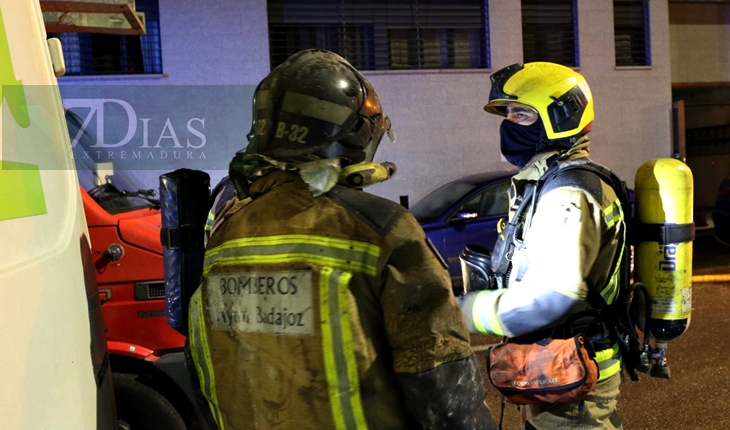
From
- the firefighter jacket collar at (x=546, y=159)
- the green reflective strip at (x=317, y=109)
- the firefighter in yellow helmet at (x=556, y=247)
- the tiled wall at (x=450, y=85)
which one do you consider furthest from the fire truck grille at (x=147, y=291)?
the tiled wall at (x=450, y=85)

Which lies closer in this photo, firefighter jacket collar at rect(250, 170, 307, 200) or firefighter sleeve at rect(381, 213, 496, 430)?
firefighter sleeve at rect(381, 213, 496, 430)

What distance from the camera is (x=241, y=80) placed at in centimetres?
1032

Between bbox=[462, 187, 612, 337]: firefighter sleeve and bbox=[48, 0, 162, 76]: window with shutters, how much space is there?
9204mm

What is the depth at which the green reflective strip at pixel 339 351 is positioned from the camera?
4.50 feet

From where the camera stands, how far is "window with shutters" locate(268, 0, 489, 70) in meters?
10.8

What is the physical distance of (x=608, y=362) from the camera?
2.34 m

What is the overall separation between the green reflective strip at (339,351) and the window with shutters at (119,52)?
9748 millimetres

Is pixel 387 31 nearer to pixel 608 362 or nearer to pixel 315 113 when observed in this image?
pixel 608 362

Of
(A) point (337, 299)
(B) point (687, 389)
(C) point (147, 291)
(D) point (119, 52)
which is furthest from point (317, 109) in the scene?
(D) point (119, 52)

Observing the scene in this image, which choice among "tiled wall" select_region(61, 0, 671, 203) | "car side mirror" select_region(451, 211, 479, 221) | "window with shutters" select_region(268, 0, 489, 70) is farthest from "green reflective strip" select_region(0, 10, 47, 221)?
"window with shutters" select_region(268, 0, 489, 70)

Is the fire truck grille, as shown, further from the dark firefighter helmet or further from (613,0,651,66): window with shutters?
(613,0,651,66): window with shutters

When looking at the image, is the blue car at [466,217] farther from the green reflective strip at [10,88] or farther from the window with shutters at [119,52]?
the green reflective strip at [10,88]

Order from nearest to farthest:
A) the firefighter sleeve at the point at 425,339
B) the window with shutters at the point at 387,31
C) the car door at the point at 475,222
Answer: the firefighter sleeve at the point at 425,339 < the car door at the point at 475,222 < the window with shutters at the point at 387,31

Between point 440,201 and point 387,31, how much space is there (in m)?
4.07
